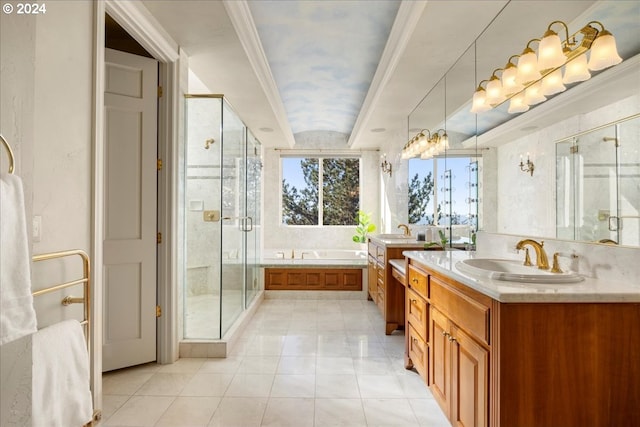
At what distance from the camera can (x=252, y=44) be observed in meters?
2.95

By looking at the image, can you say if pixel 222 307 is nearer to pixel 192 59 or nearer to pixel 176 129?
pixel 176 129

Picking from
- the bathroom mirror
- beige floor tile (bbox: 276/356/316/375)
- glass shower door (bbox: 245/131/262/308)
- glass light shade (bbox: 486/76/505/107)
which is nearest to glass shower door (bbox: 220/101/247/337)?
glass shower door (bbox: 245/131/262/308)

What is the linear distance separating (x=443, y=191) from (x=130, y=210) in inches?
104

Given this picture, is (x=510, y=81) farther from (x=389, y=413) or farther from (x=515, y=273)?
(x=389, y=413)

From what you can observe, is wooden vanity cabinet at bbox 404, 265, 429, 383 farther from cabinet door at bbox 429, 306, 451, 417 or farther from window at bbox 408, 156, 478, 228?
window at bbox 408, 156, 478, 228

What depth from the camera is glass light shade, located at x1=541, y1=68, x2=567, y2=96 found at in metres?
1.76

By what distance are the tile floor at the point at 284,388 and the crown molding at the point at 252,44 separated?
7.94 ft

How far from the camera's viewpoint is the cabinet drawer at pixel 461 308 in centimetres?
144

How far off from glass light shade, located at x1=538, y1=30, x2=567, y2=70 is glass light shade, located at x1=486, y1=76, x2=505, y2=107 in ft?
1.47

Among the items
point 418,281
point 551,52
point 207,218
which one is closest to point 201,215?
point 207,218

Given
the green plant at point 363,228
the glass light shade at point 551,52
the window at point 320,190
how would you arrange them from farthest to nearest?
the window at point 320,190 → the green plant at point 363,228 → the glass light shade at point 551,52

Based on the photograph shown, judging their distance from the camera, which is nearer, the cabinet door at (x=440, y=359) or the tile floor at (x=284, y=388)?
the cabinet door at (x=440, y=359)

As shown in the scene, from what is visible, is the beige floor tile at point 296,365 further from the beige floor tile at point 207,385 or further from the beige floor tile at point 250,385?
the beige floor tile at point 207,385

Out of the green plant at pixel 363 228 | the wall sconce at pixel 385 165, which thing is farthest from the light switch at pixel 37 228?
the green plant at pixel 363 228
